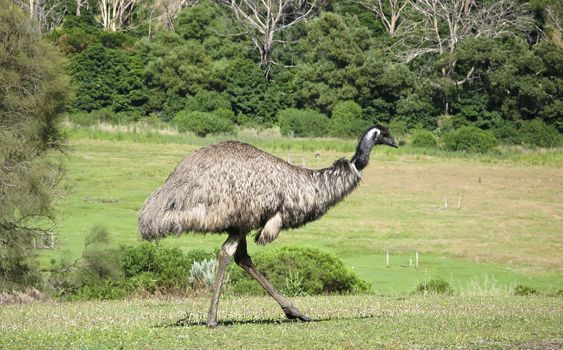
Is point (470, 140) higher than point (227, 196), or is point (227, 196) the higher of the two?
point (227, 196)

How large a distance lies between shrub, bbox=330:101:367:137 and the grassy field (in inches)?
133

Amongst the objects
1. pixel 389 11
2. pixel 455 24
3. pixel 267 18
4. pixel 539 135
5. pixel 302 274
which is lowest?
pixel 302 274

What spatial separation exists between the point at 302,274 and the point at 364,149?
9.28 metres

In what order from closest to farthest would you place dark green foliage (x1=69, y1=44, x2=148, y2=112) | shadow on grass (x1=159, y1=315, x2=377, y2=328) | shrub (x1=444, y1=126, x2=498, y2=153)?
1. shadow on grass (x1=159, y1=315, x2=377, y2=328)
2. shrub (x1=444, y1=126, x2=498, y2=153)
3. dark green foliage (x1=69, y1=44, x2=148, y2=112)

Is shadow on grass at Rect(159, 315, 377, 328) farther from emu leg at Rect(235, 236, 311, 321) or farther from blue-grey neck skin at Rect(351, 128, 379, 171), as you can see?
blue-grey neck skin at Rect(351, 128, 379, 171)

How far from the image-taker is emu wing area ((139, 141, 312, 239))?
40.7ft

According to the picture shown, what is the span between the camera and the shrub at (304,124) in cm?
6975

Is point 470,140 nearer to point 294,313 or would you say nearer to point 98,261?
point 98,261

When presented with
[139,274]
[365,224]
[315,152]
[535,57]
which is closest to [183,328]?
[139,274]

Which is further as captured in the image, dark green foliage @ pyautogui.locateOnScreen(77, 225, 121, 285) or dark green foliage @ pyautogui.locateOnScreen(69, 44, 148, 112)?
dark green foliage @ pyautogui.locateOnScreen(69, 44, 148, 112)

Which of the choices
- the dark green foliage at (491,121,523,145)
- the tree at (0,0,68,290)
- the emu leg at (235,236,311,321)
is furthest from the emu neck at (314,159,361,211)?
the dark green foliage at (491,121,523,145)

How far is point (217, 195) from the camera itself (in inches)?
489

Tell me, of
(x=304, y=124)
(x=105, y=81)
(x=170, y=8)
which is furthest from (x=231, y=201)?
(x=170, y=8)

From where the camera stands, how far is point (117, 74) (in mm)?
74750
